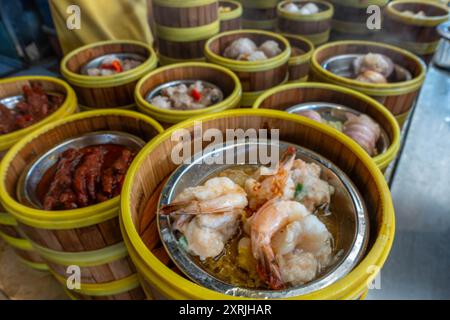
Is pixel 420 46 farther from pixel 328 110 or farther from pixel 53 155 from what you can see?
pixel 53 155

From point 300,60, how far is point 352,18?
5.88 feet

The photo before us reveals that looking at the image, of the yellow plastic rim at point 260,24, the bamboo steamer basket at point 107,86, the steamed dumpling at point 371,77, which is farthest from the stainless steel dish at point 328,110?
the yellow plastic rim at point 260,24

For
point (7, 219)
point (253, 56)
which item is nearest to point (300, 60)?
point (253, 56)

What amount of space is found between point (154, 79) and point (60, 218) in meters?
1.92

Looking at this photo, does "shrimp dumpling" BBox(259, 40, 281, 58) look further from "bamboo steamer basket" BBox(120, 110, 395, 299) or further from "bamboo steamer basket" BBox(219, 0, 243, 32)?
"bamboo steamer basket" BBox(120, 110, 395, 299)

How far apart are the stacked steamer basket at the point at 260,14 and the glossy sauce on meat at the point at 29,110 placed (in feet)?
13.5

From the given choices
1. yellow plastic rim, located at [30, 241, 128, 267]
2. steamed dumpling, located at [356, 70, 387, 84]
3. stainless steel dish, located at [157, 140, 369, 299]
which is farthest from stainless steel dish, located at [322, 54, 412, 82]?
yellow plastic rim, located at [30, 241, 128, 267]

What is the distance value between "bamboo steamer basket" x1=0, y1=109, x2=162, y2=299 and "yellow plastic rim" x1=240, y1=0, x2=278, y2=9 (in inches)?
168

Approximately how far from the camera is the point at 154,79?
3.47 metres

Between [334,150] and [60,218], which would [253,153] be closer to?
[334,150]

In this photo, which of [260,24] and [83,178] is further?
[260,24]

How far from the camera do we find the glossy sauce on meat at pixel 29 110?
119 inches

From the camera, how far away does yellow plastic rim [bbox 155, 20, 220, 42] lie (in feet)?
13.4

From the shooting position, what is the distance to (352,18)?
17.6 ft
